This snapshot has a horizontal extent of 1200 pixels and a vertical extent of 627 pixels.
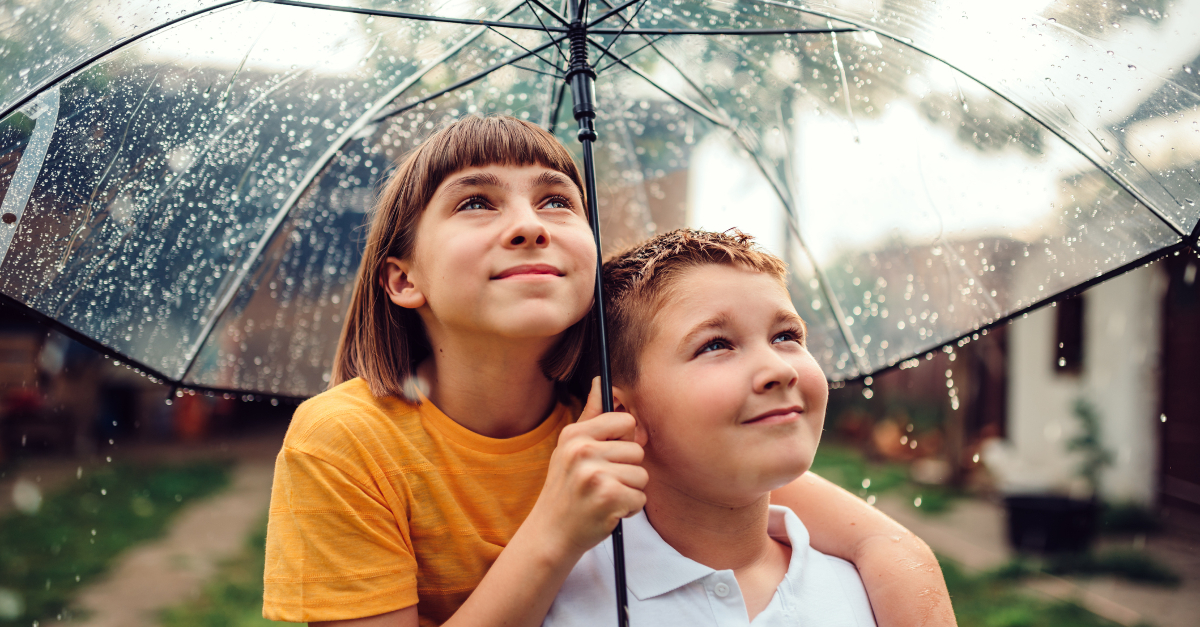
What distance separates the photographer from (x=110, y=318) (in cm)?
189

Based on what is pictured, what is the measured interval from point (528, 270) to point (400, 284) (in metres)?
0.47

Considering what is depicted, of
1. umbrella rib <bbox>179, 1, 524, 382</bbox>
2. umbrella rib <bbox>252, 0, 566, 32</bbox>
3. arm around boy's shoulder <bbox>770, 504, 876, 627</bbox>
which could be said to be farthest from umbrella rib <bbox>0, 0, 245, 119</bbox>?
arm around boy's shoulder <bbox>770, 504, 876, 627</bbox>

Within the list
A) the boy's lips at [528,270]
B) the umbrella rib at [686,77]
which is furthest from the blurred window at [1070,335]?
the boy's lips at [528,270]

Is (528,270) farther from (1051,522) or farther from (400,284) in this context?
(1051,522)

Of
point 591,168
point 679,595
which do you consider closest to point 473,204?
point 591,168

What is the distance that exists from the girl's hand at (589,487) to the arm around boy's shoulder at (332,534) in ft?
1.13

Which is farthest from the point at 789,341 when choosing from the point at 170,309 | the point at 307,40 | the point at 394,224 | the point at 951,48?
the point at 170,309

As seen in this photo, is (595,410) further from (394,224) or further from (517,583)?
(394,224)

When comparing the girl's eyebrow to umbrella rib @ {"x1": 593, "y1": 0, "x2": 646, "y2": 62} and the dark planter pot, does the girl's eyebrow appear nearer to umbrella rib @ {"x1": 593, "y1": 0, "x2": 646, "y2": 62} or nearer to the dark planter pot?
umbrella rib @ {"x1": 593, "y1": 0, "x2": 646, "y2": 62}

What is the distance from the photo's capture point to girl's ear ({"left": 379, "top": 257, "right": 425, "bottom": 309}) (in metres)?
1.77

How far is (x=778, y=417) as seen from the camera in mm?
1431

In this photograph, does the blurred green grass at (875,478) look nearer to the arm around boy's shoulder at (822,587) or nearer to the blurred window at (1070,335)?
the blurred window at (1070,335)

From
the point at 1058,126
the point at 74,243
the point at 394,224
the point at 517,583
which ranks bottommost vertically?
the point at 517,583

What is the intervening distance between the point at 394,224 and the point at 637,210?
101 cm
